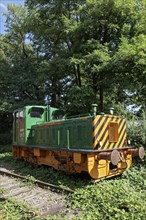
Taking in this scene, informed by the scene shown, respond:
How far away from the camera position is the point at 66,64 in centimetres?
1488

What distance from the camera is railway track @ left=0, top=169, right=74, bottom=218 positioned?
5840mm

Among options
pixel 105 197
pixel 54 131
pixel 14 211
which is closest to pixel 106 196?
pixel 105 197

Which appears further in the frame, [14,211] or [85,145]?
[85,145]

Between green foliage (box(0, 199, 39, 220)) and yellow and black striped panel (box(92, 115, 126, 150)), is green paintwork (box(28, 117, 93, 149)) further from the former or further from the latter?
green foliage (box(0, 199, 39, 220))

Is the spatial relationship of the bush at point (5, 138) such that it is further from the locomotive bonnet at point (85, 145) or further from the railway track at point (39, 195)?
the railway track at point (39, 195)

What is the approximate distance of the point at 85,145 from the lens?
26.9ft

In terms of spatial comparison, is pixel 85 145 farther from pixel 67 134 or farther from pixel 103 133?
pixel 67 134

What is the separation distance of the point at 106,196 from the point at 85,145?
7.45 ft

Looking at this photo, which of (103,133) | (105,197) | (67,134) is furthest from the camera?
(67,134)

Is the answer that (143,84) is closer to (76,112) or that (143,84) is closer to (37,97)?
(76,112)

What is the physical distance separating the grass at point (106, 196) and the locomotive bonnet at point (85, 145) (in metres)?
0.35

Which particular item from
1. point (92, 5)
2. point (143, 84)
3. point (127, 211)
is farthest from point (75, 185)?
point (92, 5)

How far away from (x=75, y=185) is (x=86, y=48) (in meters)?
9.01

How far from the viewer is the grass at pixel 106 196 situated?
525cm
